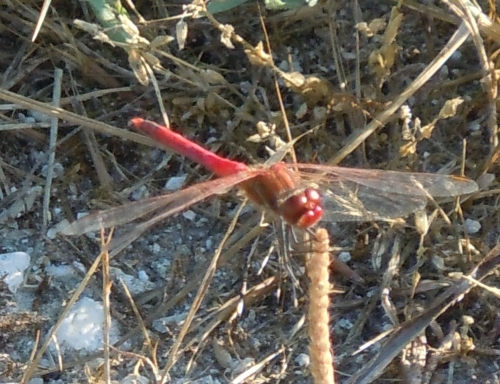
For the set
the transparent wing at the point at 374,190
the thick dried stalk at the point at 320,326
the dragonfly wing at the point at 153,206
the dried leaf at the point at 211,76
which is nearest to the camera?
the thick dried stalk at the point at 320,326

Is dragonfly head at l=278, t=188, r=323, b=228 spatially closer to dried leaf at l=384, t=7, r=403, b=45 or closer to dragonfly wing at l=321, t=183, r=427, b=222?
dragonfly wing at l=321, t=183, r=427, b=222

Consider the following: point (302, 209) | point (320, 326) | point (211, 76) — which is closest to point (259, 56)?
point (211, 76)

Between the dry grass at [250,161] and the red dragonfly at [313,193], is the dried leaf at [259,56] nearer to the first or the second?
the dry grass at [250,161]

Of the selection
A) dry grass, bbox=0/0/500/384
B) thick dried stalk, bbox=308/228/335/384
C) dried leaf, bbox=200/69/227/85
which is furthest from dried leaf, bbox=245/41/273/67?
thick dried stalk, bbox=308/228/335/384

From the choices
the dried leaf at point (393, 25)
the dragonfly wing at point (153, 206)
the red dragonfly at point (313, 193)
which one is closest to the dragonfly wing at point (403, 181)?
the red dragonfly at point (313, 193)

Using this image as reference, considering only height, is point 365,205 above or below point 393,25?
below

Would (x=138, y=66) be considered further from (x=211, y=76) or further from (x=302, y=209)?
(x=302, y=209)
